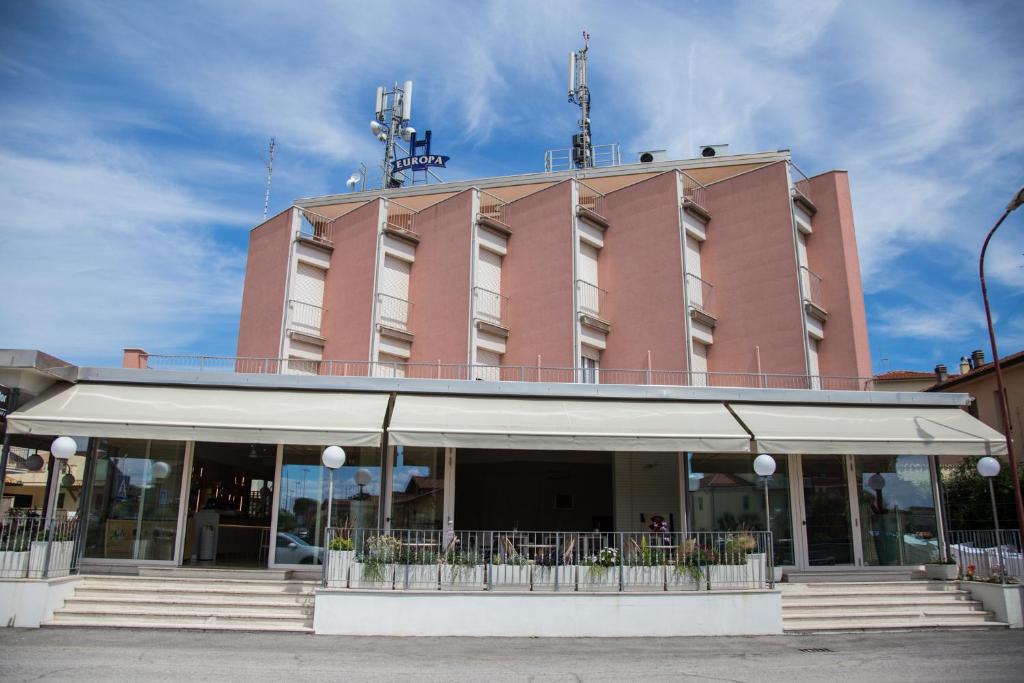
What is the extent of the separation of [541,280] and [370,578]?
1581cm

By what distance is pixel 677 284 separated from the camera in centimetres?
2547

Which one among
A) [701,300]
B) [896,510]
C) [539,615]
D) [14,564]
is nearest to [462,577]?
[539,615]

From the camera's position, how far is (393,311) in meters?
28.6

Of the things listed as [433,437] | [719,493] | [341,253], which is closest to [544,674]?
[433,437]

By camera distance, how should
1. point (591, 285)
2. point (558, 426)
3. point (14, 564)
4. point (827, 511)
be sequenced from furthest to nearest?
point (591, 285)
point (827, 511)
point (558, 426)
point (14, 564)

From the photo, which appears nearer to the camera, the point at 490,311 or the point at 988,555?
the point at 988,555

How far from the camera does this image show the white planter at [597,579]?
13594 mm

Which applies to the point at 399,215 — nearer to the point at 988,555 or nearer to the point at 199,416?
the point at 199,416

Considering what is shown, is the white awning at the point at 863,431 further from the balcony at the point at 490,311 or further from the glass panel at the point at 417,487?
the balcony at the point at 490,311

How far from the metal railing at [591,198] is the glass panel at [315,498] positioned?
50.0 ft

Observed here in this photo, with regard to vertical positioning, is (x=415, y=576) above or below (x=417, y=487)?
below

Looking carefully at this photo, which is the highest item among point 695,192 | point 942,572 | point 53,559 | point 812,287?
point 695,192

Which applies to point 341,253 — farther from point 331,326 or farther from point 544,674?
point 544,674

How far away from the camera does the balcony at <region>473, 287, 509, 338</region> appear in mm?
27183
